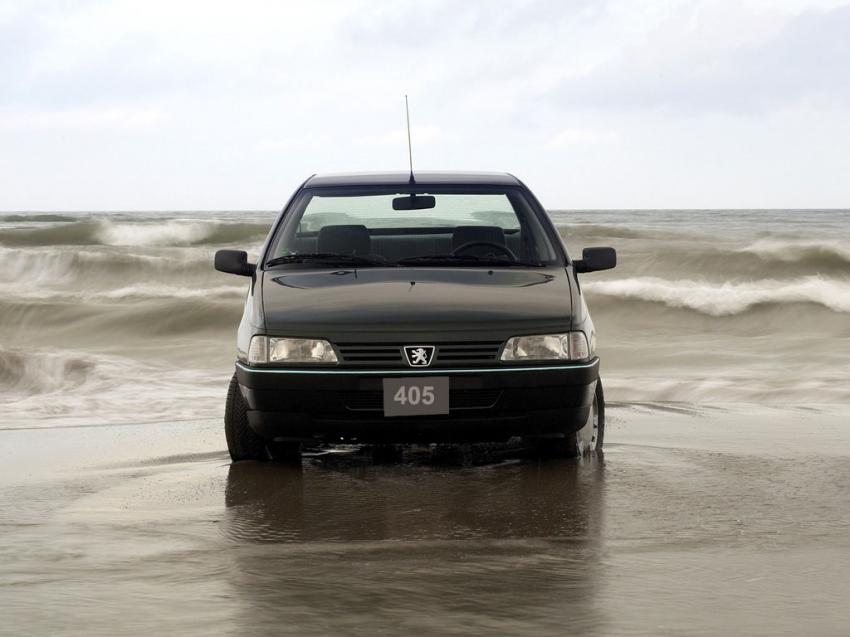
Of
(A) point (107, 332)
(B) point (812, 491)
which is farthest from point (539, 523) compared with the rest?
(A) point (107, 332)

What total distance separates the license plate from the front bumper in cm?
3

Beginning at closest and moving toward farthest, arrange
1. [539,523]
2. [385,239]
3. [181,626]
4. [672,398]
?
[181,626], [539,523], [385,239], [672,398]

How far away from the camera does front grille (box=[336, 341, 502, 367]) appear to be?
530 cm

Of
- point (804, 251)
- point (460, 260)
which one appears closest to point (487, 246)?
point (460, 260)

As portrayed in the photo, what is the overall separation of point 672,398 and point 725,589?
624 cm

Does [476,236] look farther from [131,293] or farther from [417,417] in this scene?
[131,293]

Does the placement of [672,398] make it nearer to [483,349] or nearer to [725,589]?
[483,349]

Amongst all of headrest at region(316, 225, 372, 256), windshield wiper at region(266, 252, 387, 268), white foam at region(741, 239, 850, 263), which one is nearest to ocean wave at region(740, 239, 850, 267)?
white foam at region(741, 239, 850, 263)

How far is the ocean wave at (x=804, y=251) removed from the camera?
24.7 meters

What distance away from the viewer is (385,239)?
23.9 feet

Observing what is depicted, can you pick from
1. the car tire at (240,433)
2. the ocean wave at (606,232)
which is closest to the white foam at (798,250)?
the ocean wave at (606,232)

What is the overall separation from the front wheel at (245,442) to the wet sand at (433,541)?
0.25ft

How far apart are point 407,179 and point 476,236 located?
27.4 inches

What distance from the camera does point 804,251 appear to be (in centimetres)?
2538
